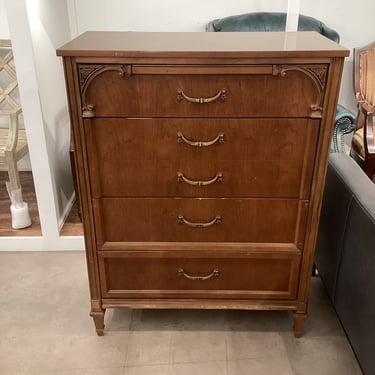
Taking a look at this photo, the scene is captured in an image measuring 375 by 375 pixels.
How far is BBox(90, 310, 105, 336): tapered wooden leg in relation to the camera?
149 cm

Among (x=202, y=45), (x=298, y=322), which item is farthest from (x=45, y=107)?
(x=298, y=322)

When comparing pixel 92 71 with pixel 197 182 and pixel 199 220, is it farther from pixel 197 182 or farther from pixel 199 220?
pixel 199 220

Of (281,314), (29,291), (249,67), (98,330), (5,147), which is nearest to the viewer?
(249,67)

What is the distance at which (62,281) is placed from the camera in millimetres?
1823

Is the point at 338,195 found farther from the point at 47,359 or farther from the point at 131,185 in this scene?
the point at 47,359

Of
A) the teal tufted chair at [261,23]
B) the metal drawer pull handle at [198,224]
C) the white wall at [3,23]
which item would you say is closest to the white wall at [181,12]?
the teal tufted chair at [261,23]

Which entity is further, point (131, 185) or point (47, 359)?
point (47, 359)

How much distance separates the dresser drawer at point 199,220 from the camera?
131cm

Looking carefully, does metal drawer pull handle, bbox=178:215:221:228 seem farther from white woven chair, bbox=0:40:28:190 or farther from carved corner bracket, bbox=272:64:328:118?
white woven chair, bbox=0:40:28:190

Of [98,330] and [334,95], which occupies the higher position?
[334,95]

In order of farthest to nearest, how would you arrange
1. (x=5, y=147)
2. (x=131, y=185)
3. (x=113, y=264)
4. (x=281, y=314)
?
(x=5, y=147)
(x=281, y=314)
(x=113, y=264)
(x=131, y=185)

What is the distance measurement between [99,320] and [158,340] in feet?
0.72

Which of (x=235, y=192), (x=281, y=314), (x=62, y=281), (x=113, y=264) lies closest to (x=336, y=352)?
(x=281, y=314)

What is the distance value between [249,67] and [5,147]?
1.27m
